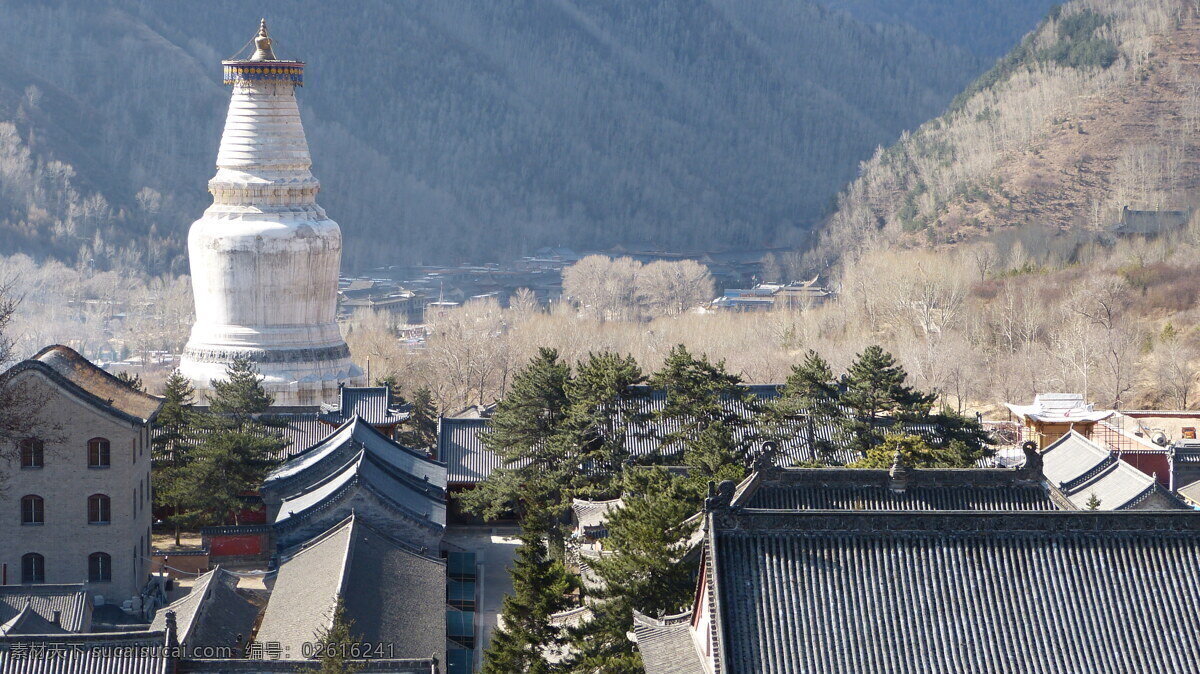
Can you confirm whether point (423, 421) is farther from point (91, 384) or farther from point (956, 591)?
point (956, 591)

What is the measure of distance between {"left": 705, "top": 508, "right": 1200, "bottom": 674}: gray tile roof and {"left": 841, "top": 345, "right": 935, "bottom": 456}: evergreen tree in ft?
46.7

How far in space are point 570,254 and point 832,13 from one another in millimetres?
49451

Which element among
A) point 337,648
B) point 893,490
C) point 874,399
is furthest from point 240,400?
point 893,490

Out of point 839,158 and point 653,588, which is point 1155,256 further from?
point 839,158

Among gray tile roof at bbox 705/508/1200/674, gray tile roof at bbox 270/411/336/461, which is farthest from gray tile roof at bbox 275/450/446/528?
gray tile roof at bbox 705/508/1200/674

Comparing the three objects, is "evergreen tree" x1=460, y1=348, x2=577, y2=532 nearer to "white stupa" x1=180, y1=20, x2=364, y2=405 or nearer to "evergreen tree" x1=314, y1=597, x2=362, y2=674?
"evergreen tree" x1=314, y1=597, x2=362, y2=674

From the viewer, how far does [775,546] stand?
62.2ft

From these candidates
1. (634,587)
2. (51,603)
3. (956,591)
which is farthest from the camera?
(51,603)

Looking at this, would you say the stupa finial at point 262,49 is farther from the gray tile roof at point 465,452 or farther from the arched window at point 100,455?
the arched window at point 100,455

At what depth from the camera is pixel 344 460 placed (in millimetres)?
34125

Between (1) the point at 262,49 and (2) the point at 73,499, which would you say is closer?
(2) the point at 73,499

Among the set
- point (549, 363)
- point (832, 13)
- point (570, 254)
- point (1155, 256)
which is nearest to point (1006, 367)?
point (1155, 256)

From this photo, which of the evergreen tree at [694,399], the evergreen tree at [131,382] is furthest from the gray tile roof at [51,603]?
the evergreen tree at [694,399]

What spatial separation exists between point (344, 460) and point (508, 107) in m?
132
